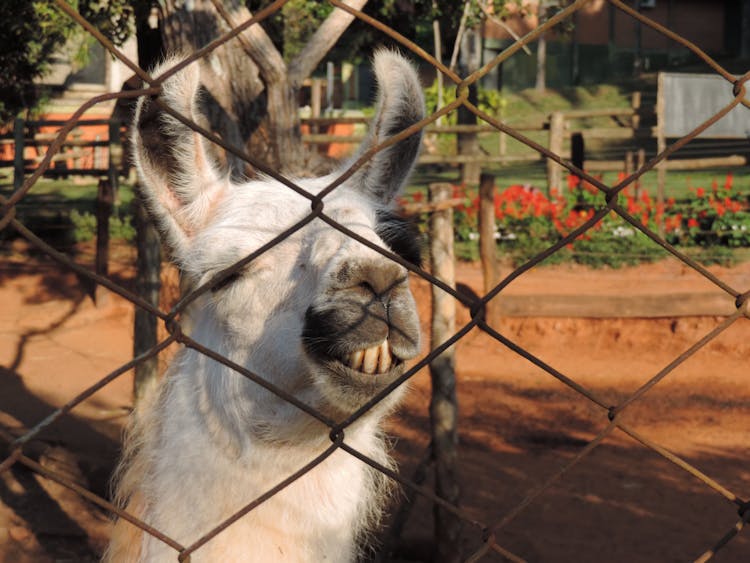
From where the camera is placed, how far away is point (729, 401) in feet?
26.8

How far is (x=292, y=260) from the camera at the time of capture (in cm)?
218

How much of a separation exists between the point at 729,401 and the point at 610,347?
1755mm

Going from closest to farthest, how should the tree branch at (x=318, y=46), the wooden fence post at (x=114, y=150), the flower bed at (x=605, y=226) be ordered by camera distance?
the tree branch at (x=318, y=46), the flower bed at (x=605, y=226), the wooden fence post at (x=114, y=150)

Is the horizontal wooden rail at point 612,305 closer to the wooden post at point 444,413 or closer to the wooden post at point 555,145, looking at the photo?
the wooden post at point 444,413

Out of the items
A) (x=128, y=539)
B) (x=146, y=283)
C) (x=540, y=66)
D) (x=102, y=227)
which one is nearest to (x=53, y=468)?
(x=146, y=283)

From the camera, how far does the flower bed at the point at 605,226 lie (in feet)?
40.8

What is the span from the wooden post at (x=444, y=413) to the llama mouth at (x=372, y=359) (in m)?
3.05

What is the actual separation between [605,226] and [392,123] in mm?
11240

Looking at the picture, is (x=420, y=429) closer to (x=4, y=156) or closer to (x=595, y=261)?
(x=595, y=261)

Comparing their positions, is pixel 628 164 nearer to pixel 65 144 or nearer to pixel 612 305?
pixel 612 305

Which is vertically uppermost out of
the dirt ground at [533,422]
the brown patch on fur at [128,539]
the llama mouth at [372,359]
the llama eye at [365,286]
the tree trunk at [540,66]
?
the tree trunk at [540,66]

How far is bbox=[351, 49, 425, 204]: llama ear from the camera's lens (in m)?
2.28

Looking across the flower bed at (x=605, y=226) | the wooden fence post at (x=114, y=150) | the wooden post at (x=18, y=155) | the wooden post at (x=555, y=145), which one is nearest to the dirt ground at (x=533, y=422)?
the flower bed at (x=605, y=226)

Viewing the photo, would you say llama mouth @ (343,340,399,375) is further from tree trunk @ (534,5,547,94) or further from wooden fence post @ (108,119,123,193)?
tree trunk @ (534,5,547,94)
